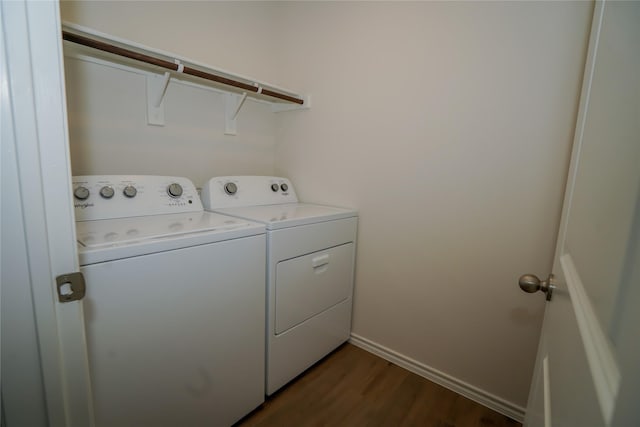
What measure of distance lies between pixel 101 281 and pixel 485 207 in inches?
59.6

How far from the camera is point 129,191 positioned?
1.32m

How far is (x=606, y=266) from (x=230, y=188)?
5.27 feet

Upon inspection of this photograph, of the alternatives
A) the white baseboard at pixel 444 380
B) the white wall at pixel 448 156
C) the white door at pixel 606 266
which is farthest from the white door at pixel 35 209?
the white baseboard at pixel 444 380

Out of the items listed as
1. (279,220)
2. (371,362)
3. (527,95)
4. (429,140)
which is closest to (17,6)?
(279,220)

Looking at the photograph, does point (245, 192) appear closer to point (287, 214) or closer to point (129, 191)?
point (287, 214)

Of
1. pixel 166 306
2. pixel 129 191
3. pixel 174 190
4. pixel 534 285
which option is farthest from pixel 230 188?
pixel 534 285

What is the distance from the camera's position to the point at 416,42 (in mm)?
1523

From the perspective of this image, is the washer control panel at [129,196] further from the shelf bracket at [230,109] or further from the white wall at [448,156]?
→ the white wall at [448,156]

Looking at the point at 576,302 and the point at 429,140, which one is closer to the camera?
the point at 576,302

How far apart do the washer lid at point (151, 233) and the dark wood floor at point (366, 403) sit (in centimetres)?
87

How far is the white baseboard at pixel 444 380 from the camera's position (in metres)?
1.40

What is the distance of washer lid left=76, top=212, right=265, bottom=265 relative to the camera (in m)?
0.86

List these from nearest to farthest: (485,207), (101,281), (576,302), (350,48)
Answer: (576,302)
(101,281)
(485,207)
(350,48)

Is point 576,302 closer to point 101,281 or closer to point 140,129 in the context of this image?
point 101,281
